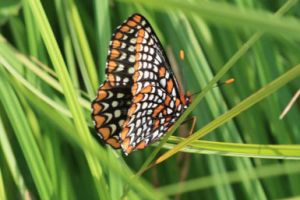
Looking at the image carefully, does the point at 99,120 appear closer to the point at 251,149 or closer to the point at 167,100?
the point at 167,100

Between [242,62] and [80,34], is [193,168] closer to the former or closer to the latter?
[242,62]

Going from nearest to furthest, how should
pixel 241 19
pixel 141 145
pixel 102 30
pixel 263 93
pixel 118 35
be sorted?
pixel 241 19 < pixel 263 93 < pixel 118 35 < pixel 141 145 < pixel 102 30

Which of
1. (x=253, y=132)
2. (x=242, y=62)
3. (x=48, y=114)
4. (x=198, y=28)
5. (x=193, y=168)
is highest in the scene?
(x=48, y=114)

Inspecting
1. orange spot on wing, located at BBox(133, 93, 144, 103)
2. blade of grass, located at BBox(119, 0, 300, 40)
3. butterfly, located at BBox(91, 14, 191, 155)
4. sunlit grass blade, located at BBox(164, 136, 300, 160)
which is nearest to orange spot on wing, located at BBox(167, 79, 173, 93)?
butterfly, located at BBox(91, 14, 191, 155)

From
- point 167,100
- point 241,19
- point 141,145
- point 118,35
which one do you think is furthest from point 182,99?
point 241,19

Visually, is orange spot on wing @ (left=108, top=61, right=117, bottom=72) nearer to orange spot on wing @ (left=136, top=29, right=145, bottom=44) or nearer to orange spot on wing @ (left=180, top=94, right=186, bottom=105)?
orange spot on wing @ (left=136, top=29, right=145, bottom=44)

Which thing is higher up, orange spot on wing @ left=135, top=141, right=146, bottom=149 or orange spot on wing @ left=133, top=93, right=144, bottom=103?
orange spot on wing @ left=133, top=93, right=144, bottom=103

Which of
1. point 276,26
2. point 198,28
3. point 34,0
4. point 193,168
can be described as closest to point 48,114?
point 276,26

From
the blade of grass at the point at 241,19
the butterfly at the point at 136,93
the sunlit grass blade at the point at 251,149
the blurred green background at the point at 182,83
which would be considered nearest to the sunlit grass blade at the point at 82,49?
the blurred green background at the point at 182,83

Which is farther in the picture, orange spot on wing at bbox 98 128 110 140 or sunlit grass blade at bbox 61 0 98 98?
sunlit grass blade at bbox 61 0 98 98
